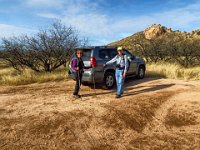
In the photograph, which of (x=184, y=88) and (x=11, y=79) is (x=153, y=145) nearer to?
(x=184, y=88)

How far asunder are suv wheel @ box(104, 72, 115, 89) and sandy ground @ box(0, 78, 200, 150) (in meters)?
0.82

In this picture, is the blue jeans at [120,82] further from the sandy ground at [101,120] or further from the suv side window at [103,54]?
the suv side window at [103,54]

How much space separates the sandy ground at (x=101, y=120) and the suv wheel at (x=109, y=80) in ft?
2.68

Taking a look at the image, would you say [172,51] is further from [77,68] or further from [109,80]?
[77,68]

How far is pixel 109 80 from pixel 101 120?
396 centimetres

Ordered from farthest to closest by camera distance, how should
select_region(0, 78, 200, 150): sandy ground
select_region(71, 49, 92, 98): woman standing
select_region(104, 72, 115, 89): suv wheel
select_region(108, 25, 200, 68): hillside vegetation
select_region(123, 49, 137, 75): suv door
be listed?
select_region(108, 25, 200, 68): hillside vegetation → select_region(123, 49, 137, 75): suv door → select_region(104, 72, 115, 89): suv wheel → select_region(71, 49, 92, 98): woman standing → select_region(0, 78, 200, 150): sandy ground

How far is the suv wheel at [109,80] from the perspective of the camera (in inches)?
356

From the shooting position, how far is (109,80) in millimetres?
9188

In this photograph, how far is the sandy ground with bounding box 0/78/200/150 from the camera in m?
4.29

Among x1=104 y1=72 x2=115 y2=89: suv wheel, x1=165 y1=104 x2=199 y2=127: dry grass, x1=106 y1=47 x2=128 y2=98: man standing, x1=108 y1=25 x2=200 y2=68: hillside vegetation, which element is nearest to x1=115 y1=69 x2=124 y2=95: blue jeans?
x1=106 y1=47 x2=128 y2=98: man standing

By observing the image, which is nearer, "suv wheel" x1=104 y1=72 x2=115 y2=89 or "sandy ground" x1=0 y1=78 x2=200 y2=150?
"sandy ground" x1=0 y1=78 x2=200 y2=150

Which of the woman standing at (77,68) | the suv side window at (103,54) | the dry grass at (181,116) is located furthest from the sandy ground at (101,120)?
the suv side window at (103,54)

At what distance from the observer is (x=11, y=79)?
1072 centimetres

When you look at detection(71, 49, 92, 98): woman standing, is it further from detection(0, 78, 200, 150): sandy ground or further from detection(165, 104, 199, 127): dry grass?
detection(165, 104, 199, 127): dry grass
